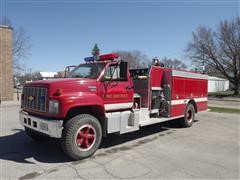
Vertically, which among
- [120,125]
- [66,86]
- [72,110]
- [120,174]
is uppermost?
[66,86]

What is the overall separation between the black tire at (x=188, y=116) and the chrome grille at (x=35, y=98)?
6.16 m

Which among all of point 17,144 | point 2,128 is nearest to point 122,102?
point 17,144

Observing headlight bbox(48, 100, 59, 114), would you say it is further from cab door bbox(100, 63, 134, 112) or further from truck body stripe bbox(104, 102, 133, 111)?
truck body stripe bbox(104, 102, 133, 111)

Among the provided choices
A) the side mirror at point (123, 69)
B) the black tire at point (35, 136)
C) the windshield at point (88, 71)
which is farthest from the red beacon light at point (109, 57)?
the black tire at point (35, 136)

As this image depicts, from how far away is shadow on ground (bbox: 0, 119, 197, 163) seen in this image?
252 inches

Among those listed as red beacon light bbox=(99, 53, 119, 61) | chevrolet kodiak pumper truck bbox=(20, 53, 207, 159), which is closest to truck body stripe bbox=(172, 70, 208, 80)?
chevrolet kodiak pumper truck bbox=(20, 53, 207, 159)

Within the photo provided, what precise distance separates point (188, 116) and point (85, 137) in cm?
584

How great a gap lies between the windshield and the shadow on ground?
6.38 ft

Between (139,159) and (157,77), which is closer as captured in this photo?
(139,159)

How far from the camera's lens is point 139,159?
6.37 metres

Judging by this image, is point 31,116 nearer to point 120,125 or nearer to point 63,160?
point 63,160

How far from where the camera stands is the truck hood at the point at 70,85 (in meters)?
6.20

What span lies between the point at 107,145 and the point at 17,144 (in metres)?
2.45

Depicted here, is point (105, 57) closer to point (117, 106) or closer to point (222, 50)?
point (117, 106)
